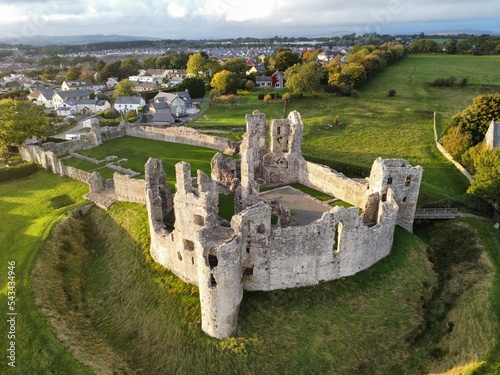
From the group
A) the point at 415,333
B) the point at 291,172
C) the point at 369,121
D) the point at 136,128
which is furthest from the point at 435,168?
the point at 136,128

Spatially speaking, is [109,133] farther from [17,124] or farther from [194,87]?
[194,87]

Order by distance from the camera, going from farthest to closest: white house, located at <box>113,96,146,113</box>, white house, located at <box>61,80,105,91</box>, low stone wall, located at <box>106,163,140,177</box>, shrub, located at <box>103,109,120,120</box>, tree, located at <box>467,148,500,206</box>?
white house, located at <box>61,80,105,91</box>, white house, located at <box>113,96,146,113</box>, shrub, located at <box>103,109,120,120</box>, low stone wall, located at <box>106,163,140,177</box>, tree, located at <box>467,148,500,206</box>

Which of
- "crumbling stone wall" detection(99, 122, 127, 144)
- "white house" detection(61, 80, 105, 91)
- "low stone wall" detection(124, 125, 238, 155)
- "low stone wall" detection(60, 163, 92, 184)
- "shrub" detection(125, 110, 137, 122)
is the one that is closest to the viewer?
"low stone wall" detection(60, 163, 92, 184)

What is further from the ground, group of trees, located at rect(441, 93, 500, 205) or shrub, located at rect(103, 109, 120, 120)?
group of trees, located at rect(441, 93, 500, 205)

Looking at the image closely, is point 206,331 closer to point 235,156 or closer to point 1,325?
point 1,325

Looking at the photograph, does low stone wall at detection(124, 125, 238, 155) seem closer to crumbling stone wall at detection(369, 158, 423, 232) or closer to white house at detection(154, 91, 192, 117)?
white house at detection(154, 91, 192, 117)

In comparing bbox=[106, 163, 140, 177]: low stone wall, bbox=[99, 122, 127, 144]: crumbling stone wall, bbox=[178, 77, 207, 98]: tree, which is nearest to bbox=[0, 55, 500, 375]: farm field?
bbox=[106, 163, 140, 177]: low stone wall

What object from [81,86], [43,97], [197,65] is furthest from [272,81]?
[81,86]
